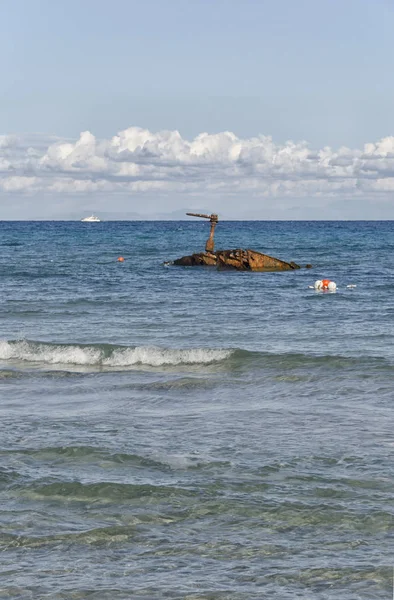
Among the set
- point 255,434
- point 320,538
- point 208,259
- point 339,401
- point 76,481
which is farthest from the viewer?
point 208,259

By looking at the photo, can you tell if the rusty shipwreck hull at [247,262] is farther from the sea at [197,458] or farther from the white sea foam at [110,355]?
the white sea foam at [110,355]

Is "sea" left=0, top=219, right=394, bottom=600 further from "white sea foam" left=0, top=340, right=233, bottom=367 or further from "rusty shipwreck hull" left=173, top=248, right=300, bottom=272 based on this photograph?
"rusty shipwreck hull" left=173, top=248, right=300, bottom=272

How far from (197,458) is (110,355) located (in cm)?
966

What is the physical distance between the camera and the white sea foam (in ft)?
67.4

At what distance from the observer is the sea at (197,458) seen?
26.6ft

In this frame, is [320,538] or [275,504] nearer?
[320,538]

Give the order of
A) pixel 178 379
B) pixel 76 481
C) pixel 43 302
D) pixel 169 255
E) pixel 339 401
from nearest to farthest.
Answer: pixel 76 481 < pixel 339 401 < pixel 178 379 < pixel 43 302 < pixel 169 255

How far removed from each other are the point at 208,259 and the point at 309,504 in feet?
127

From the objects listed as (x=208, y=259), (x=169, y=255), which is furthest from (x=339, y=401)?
(x=169, y=255)

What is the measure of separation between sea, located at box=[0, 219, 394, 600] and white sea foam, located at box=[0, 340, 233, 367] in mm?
61

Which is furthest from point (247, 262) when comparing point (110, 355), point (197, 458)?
point (197, 458)

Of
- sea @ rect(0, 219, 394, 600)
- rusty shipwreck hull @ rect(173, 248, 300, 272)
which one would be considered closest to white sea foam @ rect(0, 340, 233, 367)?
sea @ rect(0, 219, 394, 600)

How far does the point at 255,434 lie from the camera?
43.1 feet

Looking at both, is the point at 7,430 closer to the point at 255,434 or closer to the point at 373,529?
the point at 255,434
